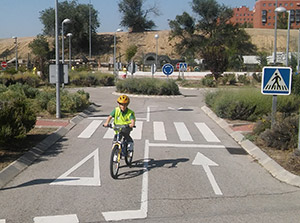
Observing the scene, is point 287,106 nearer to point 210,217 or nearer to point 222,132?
point 222,132

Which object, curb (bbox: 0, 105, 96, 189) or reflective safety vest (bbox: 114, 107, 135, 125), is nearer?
curb (bbox: 0, 105, 96, 189)

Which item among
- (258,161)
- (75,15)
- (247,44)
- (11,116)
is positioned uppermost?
(75,15)

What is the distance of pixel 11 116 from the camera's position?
30.6 ft

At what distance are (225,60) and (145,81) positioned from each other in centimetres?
1364

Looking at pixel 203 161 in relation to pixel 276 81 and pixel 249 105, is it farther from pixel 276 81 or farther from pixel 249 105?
pixel 249 105

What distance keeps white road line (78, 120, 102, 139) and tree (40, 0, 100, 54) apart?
75.0 meters

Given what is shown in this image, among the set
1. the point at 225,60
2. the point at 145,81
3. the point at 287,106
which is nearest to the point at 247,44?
the point at 225,60

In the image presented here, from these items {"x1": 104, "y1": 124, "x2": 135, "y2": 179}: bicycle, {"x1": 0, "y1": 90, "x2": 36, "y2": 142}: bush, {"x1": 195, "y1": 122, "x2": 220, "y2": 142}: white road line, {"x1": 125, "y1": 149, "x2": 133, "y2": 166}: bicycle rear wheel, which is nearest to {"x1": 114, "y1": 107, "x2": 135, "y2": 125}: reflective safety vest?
{"x1": 104, "y1": 124, "x2": 135, "y2": 179}: bicycle

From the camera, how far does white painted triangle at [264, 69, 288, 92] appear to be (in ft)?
33.8

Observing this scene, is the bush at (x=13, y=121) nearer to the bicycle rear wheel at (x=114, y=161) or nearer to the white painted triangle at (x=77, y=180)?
the white painted triangle at (x=77, y=180)

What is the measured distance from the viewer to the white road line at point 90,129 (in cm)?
1258

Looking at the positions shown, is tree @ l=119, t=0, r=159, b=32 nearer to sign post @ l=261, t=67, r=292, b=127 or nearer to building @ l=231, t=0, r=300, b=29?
building @ l=231, t=0, r=300, b=29

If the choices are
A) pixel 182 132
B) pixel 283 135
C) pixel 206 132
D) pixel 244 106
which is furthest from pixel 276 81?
pixel 244 106

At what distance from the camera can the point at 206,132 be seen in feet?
45.2
